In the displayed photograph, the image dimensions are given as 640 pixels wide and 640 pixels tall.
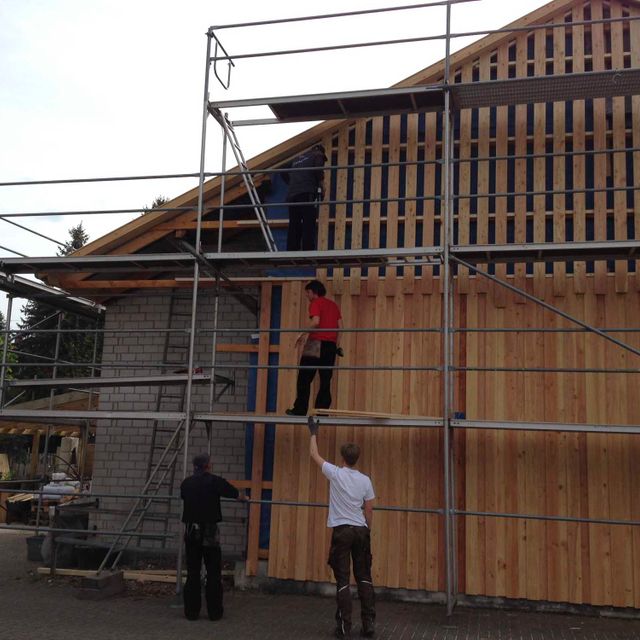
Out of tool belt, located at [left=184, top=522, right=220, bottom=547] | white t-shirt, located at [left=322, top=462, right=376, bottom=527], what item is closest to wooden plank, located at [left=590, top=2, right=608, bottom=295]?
white t-shirt, located at [left=322, top=462, right=376, bottom=527]

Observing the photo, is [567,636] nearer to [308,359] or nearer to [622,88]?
[308,359]

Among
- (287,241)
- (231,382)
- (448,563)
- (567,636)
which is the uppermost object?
(287,241)

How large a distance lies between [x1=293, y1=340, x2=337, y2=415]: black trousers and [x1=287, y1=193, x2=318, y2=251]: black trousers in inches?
59.4

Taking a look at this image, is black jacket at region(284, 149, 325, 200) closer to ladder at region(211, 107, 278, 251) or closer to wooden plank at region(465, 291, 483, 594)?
ladder at region(211, 107, 278, 251)

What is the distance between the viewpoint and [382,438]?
361 inches

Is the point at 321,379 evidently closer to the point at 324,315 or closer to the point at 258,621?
the point at 324,315

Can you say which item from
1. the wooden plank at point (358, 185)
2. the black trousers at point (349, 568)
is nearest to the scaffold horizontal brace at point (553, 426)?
the black trousers at point (349, 568)

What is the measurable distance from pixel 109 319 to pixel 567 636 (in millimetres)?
7686

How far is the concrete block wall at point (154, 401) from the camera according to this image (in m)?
10.8

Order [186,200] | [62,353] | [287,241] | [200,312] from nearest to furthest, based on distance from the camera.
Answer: [287,241]
[186,200]
[200,312]
[62,353]

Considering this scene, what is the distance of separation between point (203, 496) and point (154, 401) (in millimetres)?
3769

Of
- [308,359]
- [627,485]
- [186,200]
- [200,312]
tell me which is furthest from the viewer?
[200,312]

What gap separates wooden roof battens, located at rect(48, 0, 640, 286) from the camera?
989cm

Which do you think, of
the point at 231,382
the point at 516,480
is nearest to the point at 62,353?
the point at 231,382
